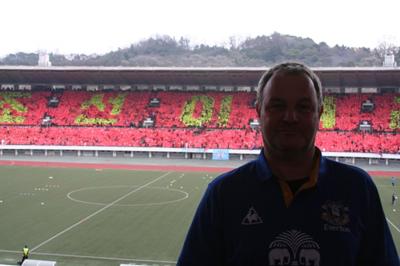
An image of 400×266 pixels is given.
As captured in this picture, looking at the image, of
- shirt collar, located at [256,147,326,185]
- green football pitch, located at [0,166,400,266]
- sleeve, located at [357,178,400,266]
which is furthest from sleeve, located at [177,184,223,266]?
green football pitch, located at [0,166,400,266]

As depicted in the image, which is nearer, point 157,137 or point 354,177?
point 354,177

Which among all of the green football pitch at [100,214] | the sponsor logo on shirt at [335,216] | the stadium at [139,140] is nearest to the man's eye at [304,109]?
the sponsor logo on shirt at [335,216]

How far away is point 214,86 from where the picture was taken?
54.3 metres

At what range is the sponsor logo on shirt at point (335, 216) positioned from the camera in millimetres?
2439

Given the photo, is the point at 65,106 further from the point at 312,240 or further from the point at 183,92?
the point at 312,240

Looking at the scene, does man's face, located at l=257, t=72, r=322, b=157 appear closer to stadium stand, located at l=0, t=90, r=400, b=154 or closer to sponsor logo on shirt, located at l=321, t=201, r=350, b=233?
sponsor logo on shirt, located at l=321, t=201, r=350, b=233

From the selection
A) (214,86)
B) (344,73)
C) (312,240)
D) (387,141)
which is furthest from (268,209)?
(214,86)

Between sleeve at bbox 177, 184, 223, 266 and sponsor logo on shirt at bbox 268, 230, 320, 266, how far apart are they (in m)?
0.29

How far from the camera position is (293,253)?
240 centimetres

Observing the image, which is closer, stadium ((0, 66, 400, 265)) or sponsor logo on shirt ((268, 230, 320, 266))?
sponsor logo on shirt ((268, 230, 320, 266))

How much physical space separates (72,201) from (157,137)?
2196 centimetres

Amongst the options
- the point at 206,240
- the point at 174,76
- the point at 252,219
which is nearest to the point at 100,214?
the point at 206,240

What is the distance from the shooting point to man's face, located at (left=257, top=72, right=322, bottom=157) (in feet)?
8.23

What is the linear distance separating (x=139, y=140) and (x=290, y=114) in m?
43.9
